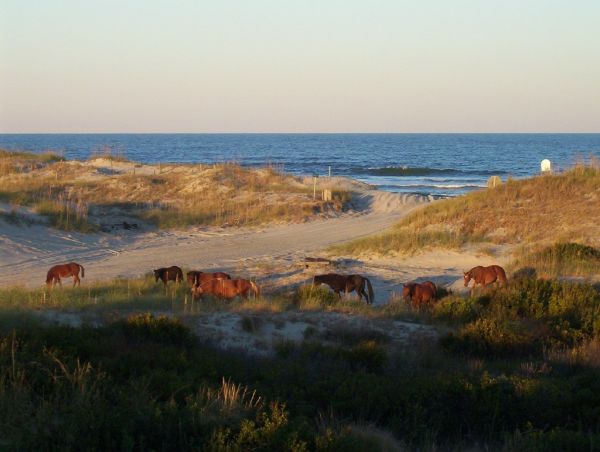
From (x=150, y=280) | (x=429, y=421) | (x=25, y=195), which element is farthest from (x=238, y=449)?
(x=25, y=195)

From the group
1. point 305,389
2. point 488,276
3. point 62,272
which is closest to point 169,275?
point 62,272

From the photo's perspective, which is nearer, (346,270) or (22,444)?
(22,444)

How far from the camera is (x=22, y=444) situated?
509 centimetres

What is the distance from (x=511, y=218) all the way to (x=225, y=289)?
37.6 feet

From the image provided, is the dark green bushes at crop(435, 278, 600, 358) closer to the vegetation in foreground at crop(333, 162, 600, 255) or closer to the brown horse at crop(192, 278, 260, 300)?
the brown horse at crop(192, 278, 260, 300)

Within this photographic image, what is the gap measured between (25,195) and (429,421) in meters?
23.8

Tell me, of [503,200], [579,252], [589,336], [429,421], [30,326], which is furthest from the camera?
[503,200]

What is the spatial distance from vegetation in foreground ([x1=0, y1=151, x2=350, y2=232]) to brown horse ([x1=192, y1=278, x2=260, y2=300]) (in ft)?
43.0

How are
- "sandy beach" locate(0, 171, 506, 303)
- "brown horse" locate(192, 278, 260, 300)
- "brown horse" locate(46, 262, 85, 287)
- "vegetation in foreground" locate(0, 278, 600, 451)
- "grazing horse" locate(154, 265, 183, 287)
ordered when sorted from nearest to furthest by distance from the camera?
"vegetation in foreground" locate(0, 278, 600, 451), "brown horse" locate(192, 278, 260, 300), "grazing horse" locate(154, 265, 183, 287), "brown horse" locate(46, 262, 85, 287), "sandy beach" locate(0, 171, 506, 303)

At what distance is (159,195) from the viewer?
102 ft

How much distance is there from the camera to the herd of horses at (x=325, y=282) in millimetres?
11570

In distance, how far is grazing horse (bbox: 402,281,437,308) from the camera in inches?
451

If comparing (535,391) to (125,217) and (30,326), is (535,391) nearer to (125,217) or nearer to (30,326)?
(30,326)

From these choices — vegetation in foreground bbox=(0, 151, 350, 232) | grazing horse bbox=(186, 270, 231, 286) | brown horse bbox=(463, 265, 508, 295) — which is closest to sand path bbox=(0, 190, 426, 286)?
vegetation in foreground bbox=(0, 151, 350, 232)
